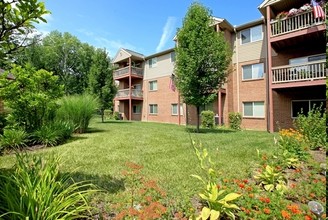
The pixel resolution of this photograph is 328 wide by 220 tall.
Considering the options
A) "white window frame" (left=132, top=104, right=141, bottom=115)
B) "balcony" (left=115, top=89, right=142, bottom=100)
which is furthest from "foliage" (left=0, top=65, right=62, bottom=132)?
"white window frame" (left=132, top=104, right=141, bottom=115)

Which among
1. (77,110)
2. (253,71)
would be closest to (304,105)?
(253,71)

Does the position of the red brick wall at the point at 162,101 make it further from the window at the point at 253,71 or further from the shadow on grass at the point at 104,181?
the shadow on grass at the point at 104,181

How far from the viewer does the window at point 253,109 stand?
17.5m

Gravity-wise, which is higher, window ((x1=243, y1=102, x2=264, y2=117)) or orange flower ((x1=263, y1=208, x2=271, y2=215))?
window ((x1=243, y1=102, x2=264, y2=117))

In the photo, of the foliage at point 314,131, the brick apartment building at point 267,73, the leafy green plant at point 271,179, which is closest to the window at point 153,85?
the brick apartment building at point 267,73

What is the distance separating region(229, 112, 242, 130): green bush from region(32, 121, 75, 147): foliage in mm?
12820

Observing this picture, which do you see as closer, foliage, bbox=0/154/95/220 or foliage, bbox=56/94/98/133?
foliage, bbox=0/154/95/220

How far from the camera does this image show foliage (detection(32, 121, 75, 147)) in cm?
942

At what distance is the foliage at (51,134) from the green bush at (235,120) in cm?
1282

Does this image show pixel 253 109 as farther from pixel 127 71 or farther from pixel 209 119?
pixel 127 71

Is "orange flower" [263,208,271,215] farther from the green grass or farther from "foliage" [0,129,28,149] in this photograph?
"foliage" [0,129,28,149]

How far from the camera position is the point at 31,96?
962 cm

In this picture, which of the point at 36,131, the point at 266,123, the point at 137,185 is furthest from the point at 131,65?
the point at 137,185

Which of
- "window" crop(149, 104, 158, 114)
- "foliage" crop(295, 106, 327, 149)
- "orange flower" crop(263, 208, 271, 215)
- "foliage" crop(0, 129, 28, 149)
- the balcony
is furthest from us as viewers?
the balcony
